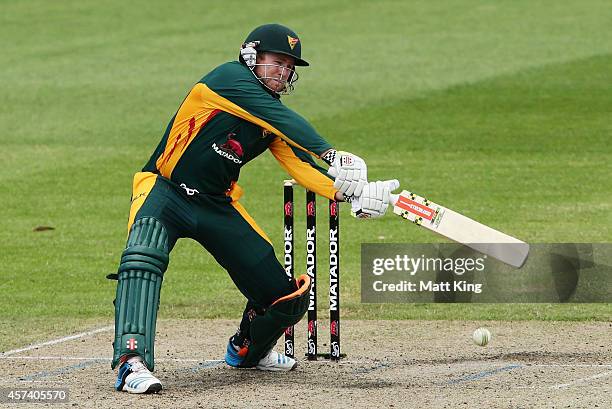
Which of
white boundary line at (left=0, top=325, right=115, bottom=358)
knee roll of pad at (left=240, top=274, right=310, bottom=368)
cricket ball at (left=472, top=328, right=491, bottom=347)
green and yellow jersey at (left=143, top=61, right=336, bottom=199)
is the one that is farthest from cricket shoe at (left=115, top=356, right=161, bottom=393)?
cricket ball at (left=472, top=328, right=491, bottom=347)

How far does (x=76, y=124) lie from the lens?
18.9 meters

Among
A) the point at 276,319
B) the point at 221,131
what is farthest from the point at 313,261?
the point at 221,131

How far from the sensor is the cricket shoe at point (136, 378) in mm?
6805

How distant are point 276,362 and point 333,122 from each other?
11.2 meters

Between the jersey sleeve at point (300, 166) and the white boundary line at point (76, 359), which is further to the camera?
the white boundary line at point (76, 359)

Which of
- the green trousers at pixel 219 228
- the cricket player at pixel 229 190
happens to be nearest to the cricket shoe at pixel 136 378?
the cricket player at pixel 229 190

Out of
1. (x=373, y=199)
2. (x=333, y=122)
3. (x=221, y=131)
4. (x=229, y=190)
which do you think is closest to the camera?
(x=373, y=199)

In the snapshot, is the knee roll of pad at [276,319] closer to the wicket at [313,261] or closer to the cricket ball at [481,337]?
the wicket at [313,261]

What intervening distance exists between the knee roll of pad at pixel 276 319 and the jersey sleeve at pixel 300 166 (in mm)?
536

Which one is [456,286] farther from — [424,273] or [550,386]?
[550,386]

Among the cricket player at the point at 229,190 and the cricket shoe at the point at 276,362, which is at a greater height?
the cricket player at the point at 229,190

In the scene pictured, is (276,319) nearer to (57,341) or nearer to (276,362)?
(276,362)

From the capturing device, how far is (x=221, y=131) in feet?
23.6

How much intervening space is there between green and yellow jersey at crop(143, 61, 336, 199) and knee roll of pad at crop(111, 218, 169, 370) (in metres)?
0.45
